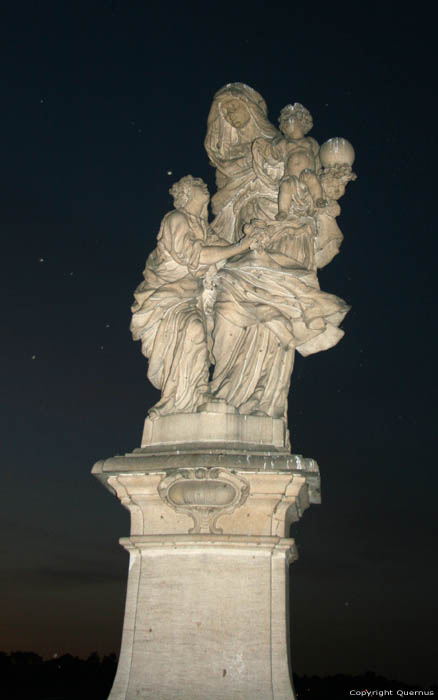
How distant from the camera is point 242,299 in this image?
8.54m

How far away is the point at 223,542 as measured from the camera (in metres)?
7.47

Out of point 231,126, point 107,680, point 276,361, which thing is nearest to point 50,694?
point 107,680

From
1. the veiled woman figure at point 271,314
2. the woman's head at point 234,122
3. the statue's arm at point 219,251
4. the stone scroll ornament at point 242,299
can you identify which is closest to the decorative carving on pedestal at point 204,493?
the stone scroll ornament at point 242,299

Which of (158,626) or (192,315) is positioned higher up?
(192,315)

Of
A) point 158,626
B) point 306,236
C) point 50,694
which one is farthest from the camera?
point 50,694

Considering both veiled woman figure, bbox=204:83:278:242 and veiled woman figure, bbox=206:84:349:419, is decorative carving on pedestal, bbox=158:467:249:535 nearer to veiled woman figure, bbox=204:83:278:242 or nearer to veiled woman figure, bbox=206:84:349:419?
veiled woman figure, bbox=206:84:349:419

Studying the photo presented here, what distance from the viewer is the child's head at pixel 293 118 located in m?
9.67

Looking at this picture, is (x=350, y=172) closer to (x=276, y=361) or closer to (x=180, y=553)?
(x=276, y=361)

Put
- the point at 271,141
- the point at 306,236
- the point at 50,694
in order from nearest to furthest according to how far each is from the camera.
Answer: the point at 306,236 → the point at 271,141 → the point at 50,694

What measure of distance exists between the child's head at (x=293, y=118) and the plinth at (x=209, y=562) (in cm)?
376

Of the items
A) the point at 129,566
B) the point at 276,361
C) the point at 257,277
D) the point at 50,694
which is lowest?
the point at 50,694

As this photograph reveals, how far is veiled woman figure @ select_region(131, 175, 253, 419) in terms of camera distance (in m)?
8.39

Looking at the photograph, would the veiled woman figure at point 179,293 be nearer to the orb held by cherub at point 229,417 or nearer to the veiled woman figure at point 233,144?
the orb held by cherub at point 229,417

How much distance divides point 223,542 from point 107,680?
9.54 metres
